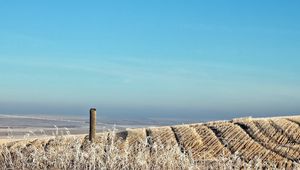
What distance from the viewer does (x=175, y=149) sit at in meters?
12.7

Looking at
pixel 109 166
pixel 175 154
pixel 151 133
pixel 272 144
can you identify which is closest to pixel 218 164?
pixel 175 154

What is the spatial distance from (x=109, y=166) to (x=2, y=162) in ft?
7.72

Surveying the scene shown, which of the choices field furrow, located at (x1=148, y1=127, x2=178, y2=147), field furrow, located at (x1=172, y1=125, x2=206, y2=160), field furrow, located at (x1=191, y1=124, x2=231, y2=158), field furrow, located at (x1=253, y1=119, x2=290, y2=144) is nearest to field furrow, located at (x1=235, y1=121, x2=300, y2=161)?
field furrow, located at (x1=253, y1=119, x2=290, y2=144)

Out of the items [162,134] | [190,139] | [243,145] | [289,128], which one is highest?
[289,128]

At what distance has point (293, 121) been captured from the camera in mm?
21281

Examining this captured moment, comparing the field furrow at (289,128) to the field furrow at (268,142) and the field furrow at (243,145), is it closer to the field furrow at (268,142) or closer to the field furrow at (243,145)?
the field furrow at (268,142)

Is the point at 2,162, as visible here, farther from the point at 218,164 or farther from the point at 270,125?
the point at 270,125

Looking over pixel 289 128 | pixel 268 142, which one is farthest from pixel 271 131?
pixel 268 142

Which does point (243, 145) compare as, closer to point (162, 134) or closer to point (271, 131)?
point (271, 131)

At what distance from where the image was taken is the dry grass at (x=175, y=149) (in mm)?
11906

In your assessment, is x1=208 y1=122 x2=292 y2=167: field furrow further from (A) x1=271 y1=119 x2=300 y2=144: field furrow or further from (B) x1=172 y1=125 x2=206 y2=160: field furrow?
(A) x1=271 y1=119 x2=300 y2=144: field furrow

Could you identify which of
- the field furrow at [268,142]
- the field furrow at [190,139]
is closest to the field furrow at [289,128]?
the field furrow at [268,142]

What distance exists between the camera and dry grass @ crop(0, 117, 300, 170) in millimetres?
11906

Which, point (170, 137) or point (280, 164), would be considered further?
point (170, 137)
